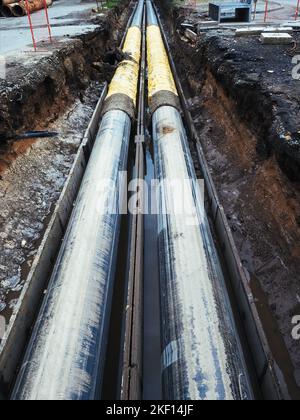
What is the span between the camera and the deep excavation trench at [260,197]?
459cm

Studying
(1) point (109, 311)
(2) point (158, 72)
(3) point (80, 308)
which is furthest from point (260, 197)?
(2) point (158, 72)

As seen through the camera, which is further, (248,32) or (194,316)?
(248,32)

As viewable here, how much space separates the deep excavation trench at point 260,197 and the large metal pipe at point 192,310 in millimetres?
783

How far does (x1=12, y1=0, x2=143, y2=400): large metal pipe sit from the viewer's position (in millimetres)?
3365

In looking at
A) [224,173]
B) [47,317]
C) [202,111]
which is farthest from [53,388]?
[202,111]

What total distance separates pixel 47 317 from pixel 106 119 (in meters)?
5.86

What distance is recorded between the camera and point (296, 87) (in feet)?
→ 22.6

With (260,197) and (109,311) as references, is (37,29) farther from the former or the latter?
(109,311)

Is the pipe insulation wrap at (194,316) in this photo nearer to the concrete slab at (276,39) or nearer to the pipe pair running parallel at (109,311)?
the pipe pair running parallel at (109,311)

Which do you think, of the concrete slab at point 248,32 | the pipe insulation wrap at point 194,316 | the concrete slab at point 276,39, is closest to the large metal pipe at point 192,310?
the pipe insulation wrap at point 194,316

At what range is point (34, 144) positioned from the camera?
7.65 m

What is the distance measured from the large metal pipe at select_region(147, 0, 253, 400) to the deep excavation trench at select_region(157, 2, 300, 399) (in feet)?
2.57

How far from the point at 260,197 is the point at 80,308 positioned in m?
3.84
